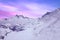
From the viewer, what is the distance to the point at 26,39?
24250 mm

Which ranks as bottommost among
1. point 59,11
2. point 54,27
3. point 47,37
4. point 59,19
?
point 47,37

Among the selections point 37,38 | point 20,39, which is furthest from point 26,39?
point 37,38

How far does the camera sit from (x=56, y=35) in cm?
2003

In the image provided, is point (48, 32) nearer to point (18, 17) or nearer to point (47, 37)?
point (47, 37)

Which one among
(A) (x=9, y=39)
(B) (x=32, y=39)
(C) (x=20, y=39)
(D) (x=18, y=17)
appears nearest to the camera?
(B) (x=32, y=39)

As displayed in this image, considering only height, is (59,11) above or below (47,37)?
above

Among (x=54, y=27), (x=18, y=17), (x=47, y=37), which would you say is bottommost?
(x=47, y=37)

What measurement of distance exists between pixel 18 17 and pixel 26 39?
2819 inches

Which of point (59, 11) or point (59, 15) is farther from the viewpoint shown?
point (59, 11)

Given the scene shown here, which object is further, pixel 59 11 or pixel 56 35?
pixel 59 11

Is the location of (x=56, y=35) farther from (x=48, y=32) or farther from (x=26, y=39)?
(x=26, y=39)

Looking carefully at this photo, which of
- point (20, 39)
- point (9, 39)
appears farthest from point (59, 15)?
point (9, 39)

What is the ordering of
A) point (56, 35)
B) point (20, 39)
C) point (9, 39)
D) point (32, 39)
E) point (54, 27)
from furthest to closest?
point (9, 39), point (20, 39), point (32, 39), point (54, 27), point (56, 35)

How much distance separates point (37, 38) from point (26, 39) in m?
2.84
